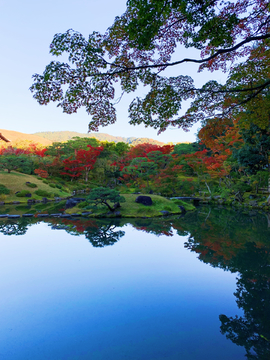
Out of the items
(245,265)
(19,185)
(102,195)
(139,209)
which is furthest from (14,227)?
(19,185)

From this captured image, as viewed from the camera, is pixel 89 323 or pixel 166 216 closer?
pixel 89 323

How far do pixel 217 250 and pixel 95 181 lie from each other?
24129 millimetres

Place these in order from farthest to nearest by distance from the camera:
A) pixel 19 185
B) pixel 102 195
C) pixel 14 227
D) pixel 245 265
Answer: pixel 19 185 < pixel 102 195 < pixel 14 227 < pixel 245 265

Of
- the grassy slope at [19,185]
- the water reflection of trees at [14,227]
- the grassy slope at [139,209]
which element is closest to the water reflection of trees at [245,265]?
the grassy slope at [139,209]

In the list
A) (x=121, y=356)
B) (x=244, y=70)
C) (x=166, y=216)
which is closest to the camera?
(x=121, y=356)

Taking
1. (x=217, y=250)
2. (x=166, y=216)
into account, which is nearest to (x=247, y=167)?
(x=166, y=216)

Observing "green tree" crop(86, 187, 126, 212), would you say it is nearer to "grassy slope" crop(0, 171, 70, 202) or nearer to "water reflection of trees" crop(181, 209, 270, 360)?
"water reflection of trees" crop(181, 209, 270, 360)

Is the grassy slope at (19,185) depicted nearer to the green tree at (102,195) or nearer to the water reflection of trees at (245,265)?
the green tree at (102,195)

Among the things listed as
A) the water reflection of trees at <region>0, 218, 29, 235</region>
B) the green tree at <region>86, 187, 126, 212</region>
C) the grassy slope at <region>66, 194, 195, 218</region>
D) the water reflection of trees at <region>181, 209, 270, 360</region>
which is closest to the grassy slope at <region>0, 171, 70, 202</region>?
the water reflection of trees at <region>0, 218, 29, 235</region>

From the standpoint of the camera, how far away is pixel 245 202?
1594 centimetres

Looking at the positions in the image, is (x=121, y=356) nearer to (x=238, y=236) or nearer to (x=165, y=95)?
(x=165, y=95)

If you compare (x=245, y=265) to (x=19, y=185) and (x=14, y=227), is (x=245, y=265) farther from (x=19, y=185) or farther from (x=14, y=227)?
(x=19, y=185)

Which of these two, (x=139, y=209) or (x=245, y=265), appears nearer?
(x=245, y=265)

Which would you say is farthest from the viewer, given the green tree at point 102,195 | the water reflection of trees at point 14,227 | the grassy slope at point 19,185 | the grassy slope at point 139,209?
the grassy slope at point 19,185
